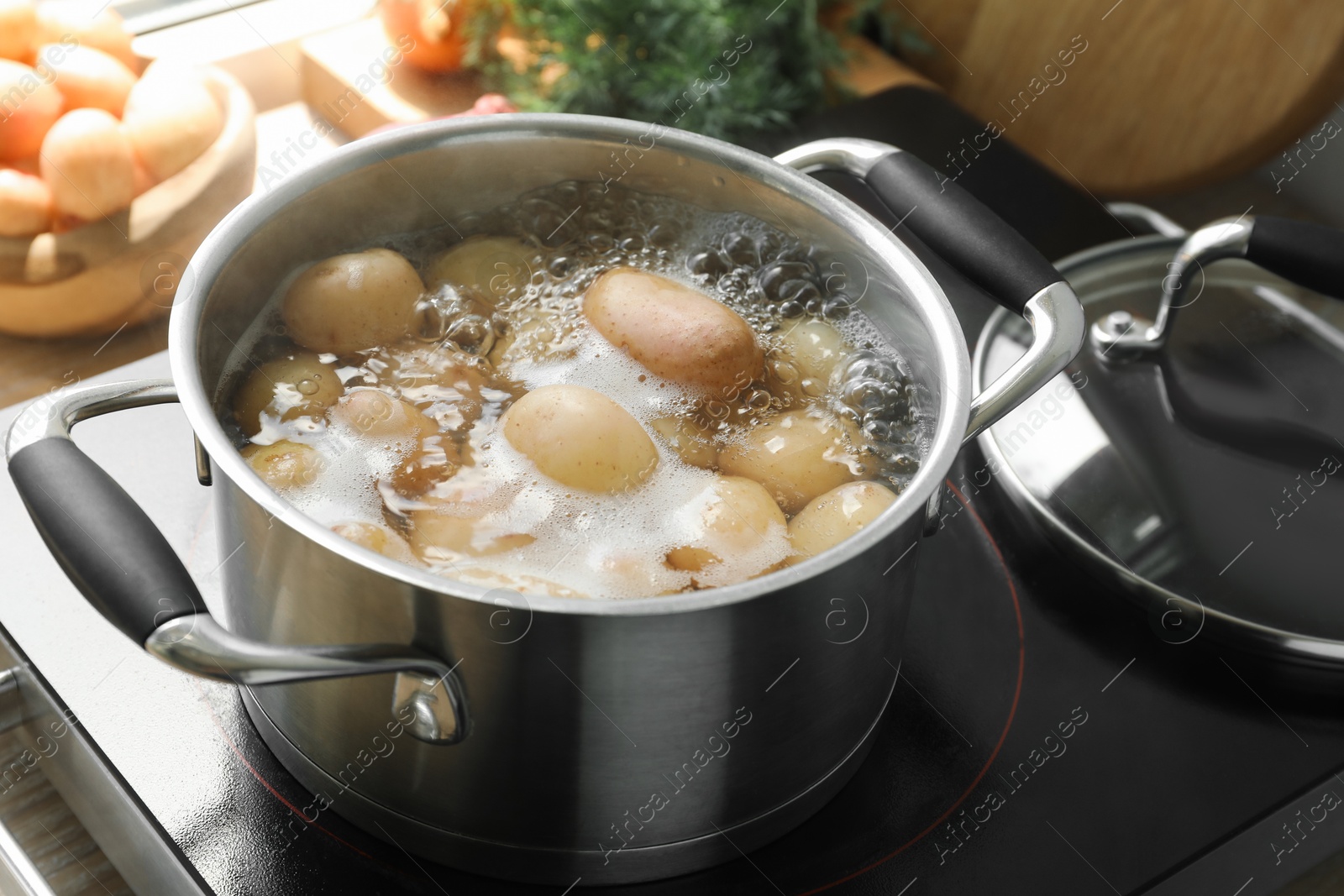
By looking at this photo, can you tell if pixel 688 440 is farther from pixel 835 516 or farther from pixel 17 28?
pixel 17 28

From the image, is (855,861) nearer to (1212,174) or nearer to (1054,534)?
(1054,534)

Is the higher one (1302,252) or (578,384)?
(1302,252)

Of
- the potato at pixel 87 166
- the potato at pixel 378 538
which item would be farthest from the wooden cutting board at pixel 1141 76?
the potato at pixel 378 538

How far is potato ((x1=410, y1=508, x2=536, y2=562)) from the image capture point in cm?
50

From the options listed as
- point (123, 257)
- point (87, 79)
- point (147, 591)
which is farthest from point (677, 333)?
point (87, 79)

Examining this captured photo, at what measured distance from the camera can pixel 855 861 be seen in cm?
56

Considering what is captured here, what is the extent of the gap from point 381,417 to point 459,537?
84 mm

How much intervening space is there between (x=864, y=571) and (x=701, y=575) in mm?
88

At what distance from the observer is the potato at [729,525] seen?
511 millimetres

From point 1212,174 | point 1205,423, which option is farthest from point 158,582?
point 1212,174

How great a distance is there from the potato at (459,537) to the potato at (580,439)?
0.13 feet

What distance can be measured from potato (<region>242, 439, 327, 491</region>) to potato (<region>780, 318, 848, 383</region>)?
26 centimetres

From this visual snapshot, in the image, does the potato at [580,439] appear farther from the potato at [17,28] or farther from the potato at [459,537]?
the potato at [17,28]

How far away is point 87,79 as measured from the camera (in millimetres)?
978
